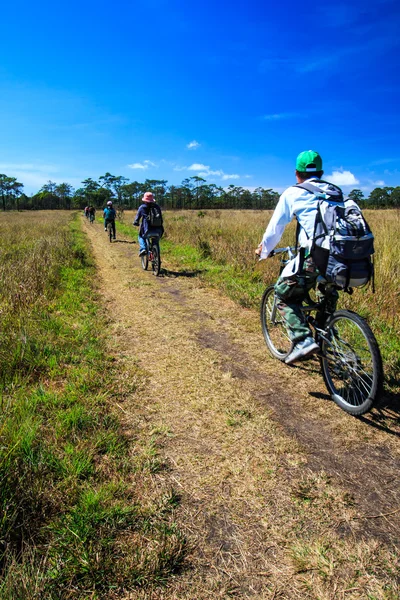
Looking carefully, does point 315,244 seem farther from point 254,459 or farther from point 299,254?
point 254,459

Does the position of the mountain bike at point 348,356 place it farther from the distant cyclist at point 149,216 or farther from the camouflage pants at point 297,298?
the distant cyclist at point 149,216

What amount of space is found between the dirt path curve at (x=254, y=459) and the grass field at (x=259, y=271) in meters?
1.06

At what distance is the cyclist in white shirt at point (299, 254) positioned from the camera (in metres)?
2.82

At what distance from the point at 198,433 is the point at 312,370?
167 centimetres

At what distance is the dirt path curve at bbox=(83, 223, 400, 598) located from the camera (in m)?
1.63

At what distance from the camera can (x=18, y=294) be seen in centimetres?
500

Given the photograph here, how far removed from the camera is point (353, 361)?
2.68 m

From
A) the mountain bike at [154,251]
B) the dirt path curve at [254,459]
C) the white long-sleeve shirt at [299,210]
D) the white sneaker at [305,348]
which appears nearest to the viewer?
the dirt path curve at [254,459]

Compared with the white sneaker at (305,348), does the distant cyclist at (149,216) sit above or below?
above

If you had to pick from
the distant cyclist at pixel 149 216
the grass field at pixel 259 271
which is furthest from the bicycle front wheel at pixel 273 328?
the distant cyclist at pixel 149 216

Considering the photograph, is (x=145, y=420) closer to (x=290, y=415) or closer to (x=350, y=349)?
(x=290, y=415)

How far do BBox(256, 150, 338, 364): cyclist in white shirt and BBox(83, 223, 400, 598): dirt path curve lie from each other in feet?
1.90

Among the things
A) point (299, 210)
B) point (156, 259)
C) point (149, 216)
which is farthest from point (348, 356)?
point (149, 216)

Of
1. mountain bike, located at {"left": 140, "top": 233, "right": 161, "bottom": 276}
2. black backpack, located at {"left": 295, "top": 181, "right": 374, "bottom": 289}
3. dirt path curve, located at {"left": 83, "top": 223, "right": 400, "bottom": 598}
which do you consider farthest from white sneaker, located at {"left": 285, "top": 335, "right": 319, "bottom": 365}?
mountain bike, located at {"left": 140, "top": 233, "right": 161, "bottom": 276}
